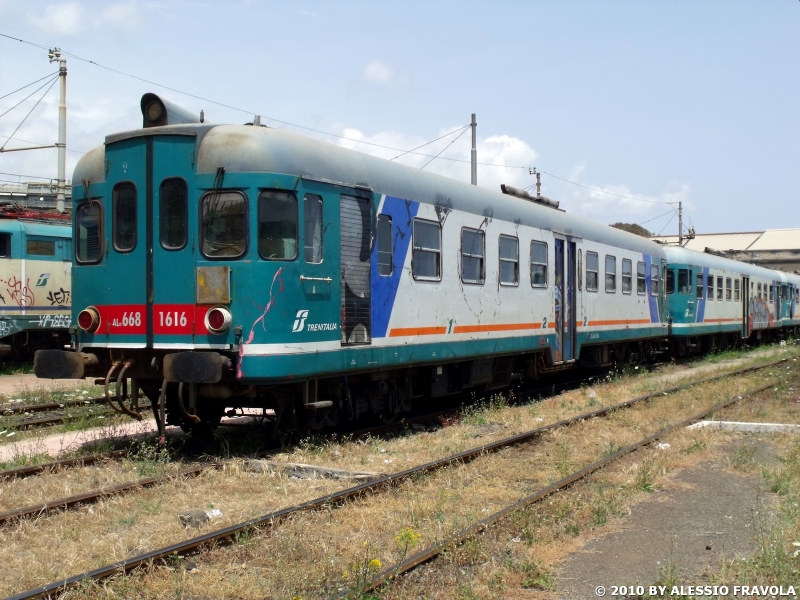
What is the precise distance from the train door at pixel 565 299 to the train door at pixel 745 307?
51.0ft

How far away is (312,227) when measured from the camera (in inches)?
331

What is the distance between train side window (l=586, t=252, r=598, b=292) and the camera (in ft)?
50.7

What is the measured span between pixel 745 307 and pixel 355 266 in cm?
2283

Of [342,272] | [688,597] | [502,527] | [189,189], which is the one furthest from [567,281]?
[688,597]

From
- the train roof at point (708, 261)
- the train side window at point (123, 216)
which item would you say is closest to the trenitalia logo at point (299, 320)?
the train side window at point (123, 216)

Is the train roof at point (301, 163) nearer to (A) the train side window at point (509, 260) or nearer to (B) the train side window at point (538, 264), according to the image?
(A) the train side window at point (509, 260)

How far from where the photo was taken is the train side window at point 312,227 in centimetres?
833

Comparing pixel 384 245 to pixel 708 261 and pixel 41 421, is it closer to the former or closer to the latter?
pixel 41 421

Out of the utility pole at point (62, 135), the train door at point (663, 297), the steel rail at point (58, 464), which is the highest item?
the utility pole at point (62, 135)

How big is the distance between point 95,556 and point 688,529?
14.0 ft

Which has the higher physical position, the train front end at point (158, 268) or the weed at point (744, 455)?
the train front end at point (158, 268)

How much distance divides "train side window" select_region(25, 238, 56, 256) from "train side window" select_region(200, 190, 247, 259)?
43.6 feet

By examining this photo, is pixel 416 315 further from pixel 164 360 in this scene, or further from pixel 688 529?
pixel 688 529

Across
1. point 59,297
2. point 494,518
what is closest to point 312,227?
point 494,518
